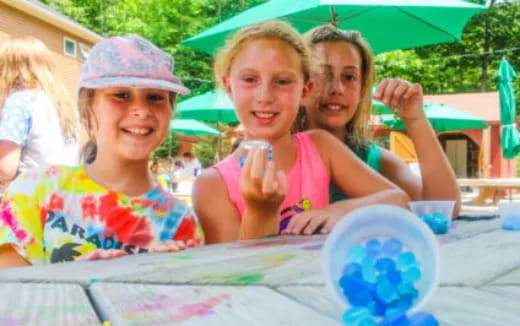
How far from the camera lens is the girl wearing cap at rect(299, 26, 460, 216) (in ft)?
7.43

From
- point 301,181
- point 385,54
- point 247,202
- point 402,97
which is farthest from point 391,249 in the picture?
point 385,54

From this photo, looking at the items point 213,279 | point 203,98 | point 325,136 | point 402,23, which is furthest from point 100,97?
point 203,98

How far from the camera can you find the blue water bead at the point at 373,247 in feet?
2.12

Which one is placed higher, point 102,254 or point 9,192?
point 9,192

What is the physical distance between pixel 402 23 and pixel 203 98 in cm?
545

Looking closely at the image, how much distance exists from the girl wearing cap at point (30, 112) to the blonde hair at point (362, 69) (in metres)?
1.50

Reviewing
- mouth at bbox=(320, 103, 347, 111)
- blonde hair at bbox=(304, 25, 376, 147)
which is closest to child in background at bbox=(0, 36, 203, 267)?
mouth at bbox=(320, 103, 347, 111)

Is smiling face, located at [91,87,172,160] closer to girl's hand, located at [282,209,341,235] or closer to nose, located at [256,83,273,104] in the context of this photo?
nose, located at [256,83,273,104]

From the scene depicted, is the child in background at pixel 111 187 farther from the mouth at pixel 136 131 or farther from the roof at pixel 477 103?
the roof at pixel 477 103

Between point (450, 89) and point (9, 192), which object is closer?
point (9, 192)

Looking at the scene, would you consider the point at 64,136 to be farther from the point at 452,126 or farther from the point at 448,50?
the point at 448,50

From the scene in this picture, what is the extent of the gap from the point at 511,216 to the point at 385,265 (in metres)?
1.39

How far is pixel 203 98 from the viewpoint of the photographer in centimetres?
999

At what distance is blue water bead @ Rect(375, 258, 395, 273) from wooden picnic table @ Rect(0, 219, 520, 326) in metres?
0.09
